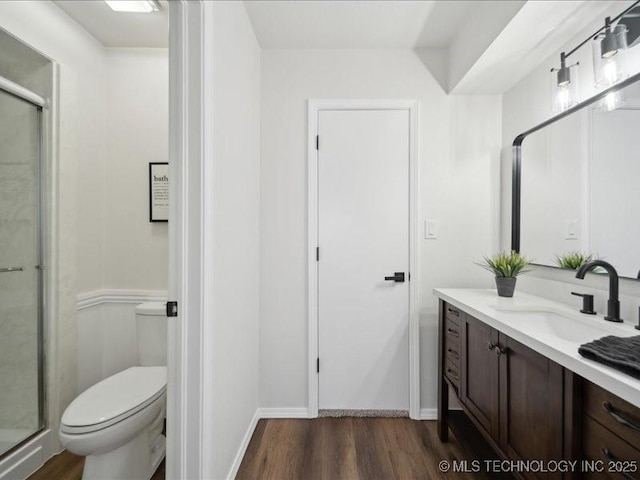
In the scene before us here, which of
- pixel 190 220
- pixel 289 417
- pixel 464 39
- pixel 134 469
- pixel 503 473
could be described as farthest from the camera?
pixel 289 417

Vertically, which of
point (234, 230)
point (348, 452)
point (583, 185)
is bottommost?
point (348, 452)

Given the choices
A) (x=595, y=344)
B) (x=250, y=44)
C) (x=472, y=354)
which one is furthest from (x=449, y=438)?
(x=250, y=44)

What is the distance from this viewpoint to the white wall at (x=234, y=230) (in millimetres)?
1379

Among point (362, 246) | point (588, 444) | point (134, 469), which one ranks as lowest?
point (134, 469)

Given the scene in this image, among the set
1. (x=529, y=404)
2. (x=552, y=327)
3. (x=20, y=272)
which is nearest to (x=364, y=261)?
(x=552, y=327)

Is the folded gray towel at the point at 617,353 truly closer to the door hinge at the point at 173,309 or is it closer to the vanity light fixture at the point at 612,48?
the vanity light fixture at the point at 612,48

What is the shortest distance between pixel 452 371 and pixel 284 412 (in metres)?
1.16

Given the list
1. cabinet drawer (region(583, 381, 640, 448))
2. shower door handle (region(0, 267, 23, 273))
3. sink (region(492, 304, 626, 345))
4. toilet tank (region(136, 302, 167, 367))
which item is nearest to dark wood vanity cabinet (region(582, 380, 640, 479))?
cabinet drawer (region(583, 381, 640, 448))

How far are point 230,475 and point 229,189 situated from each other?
1.42 meters

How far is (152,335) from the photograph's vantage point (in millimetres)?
1898

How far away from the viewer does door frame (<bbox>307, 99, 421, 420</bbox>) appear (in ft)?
7.04

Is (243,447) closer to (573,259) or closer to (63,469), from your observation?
(63,469)

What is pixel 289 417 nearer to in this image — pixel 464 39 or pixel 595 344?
pixel 595 344

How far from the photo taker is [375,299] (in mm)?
2164
